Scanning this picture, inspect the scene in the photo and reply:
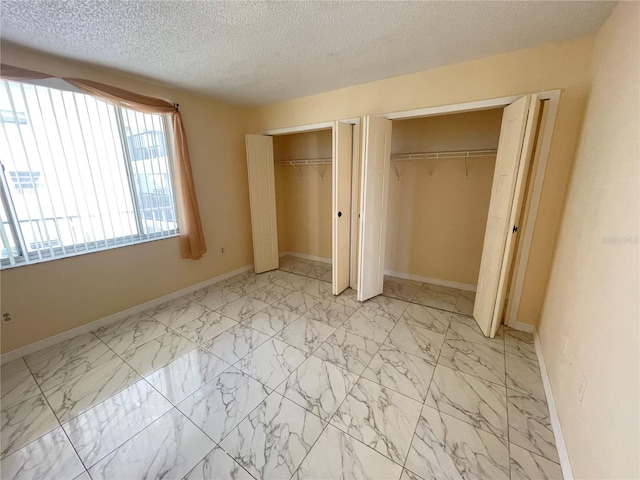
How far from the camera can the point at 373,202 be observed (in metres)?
2.82

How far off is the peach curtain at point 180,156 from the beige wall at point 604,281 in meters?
3.57

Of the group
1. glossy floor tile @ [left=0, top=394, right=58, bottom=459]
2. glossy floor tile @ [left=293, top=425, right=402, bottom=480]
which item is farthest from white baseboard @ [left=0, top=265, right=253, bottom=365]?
glossy floor tile @ [left=293, top=425, right=402, bottom=480]

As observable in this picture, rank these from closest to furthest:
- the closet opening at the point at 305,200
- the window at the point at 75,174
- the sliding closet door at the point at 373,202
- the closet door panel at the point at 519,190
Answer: the closet door panel at the point at 519,190 < the window at the point at 75,174 < the sliding closet door at the point at 373,202 < the closet opening at the point at 305,200

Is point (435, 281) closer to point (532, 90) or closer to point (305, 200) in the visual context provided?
point (532, 90)

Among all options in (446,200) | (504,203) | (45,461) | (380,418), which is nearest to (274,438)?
(380,418)

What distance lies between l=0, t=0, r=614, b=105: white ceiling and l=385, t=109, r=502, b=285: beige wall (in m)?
0.90

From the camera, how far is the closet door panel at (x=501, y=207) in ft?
6.41

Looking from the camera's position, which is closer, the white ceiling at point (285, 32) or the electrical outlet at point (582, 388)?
the electrical outlet at point (582, 388)

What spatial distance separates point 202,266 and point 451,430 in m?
3.24

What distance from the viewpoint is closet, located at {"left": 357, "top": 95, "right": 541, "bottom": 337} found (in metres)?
2.17

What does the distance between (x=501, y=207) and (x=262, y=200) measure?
3.00 meters

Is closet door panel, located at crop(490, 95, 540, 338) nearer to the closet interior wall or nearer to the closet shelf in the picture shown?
the closet shelf

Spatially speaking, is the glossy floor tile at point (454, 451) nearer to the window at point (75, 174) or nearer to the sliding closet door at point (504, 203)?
the sliding closet door at point (504, 203)

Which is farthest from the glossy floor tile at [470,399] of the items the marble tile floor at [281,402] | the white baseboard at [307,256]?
the white baseboard at [307,256]
